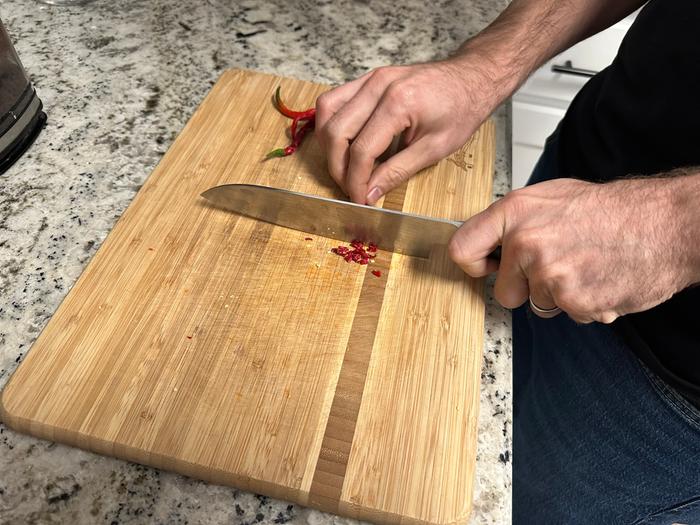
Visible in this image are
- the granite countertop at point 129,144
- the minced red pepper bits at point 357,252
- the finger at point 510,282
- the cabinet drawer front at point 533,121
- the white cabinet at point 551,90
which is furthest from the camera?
the cabinet drawer front at point 533,121

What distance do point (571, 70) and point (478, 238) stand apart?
4.90 ft

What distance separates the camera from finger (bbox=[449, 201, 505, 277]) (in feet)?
2.76

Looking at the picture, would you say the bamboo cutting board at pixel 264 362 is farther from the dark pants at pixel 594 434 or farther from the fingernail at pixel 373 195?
the dark pants at pixel 594 434

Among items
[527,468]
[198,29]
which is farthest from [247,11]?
[527,468]

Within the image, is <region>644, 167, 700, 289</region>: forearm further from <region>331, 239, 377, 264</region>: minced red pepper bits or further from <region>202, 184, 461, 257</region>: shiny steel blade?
<region>331, 239, 377, 264</region>: minced red pepper bits

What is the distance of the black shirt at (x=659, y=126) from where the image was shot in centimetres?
88

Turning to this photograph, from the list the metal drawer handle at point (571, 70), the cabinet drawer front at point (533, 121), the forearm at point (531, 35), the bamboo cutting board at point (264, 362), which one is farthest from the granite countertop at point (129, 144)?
the cabinet drawer front at point (533, 121)

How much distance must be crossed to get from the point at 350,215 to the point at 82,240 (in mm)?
460

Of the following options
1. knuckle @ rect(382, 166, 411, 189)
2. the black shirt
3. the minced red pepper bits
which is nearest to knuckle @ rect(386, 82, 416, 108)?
knuckle @ rect(382, 166, 411, 189)

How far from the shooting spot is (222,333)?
85 centimetres

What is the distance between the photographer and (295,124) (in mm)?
1127

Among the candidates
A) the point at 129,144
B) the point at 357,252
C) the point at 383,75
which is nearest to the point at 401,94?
the point at 383,75

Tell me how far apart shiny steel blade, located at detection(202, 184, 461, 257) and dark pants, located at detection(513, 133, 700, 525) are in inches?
14.9

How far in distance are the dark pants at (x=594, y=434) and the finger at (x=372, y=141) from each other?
45cm
